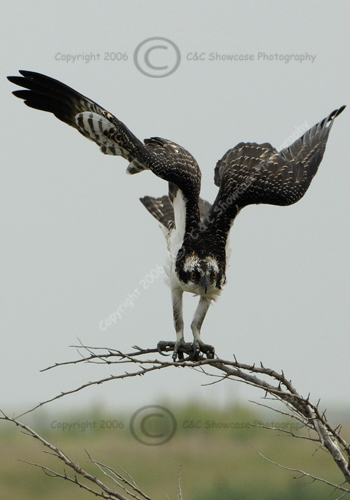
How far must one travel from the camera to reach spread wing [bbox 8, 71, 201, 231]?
5277mm

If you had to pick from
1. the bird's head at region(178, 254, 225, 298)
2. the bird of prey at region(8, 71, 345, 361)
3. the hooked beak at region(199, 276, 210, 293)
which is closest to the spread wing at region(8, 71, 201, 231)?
the bird of prey at region(8, 71, 345, 361)

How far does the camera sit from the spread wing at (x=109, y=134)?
208 inches

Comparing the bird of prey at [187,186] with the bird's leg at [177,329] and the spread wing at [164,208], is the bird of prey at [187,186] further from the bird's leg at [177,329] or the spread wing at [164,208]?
the spread wing at [164,208]

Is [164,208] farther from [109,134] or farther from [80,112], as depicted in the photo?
[80,112]

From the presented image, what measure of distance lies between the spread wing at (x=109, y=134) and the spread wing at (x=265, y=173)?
25 cm

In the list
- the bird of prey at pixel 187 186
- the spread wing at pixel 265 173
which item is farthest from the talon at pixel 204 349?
the spread wing at pixel 265 173

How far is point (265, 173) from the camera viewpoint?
5.73 meters

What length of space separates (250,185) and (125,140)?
44.1 inches

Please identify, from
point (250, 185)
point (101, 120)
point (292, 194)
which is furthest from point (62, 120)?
point (292, 194)

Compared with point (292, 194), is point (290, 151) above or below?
above

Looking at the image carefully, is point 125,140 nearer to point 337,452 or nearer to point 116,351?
point 116,351

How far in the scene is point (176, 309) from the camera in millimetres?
5539

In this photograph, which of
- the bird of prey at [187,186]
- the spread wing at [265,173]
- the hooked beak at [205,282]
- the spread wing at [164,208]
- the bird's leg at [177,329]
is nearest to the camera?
the hooked beak at [205,282]

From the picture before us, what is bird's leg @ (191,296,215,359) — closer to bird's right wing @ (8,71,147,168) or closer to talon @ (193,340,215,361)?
talon @ (193,340,215,361)
